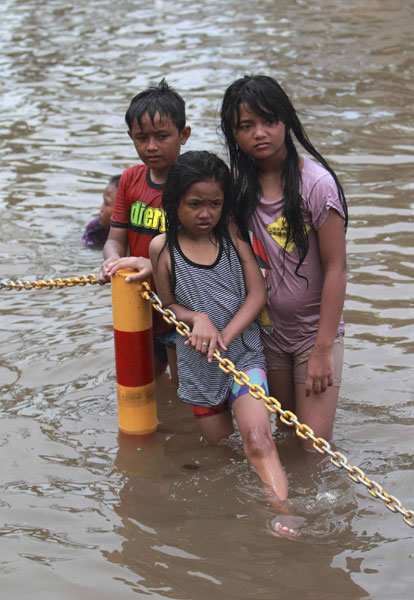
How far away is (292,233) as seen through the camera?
3.83m

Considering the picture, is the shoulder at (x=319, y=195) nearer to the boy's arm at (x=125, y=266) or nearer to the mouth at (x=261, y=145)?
the mouth at (x=261, y=145)

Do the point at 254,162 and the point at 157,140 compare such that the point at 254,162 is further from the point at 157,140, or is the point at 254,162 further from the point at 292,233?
the point at 157,140

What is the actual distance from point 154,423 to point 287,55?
10.2 m

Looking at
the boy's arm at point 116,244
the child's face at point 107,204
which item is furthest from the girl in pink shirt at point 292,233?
the child's face at point 107,204

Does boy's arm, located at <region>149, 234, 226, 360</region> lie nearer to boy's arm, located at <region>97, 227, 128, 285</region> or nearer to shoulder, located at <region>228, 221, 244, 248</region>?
shoulder, located at <region>228, 221, 244, 248</region>

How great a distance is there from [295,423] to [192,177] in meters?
1.13

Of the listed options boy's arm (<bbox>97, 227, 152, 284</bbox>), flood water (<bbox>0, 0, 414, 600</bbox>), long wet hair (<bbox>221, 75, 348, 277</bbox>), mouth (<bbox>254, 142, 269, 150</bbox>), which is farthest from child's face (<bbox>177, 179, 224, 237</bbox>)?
flood water (<bbox>0, 0, 414, 600</bbox>)

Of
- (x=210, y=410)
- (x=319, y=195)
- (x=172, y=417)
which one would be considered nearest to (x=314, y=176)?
(x=319, y=195)

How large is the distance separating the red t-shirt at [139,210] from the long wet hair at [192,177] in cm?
45

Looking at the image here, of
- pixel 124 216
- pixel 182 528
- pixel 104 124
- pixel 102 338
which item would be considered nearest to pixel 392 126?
pixel 104 124

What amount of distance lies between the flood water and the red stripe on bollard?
0.43 metres

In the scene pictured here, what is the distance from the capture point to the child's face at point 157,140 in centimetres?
420

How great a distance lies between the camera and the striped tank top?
3.92 m

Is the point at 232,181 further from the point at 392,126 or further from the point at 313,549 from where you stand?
the point at 392,126
